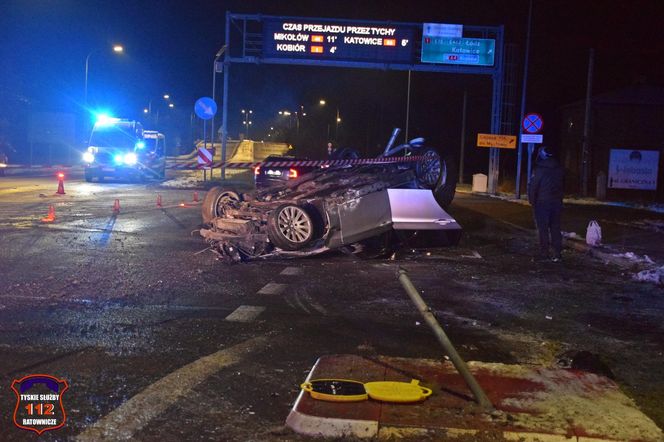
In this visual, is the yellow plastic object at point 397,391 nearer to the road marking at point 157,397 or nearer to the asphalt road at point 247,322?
the asphalt road at point 247,322

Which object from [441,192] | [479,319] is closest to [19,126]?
[441,192]

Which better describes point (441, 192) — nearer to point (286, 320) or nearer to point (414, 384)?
point (286, 320)

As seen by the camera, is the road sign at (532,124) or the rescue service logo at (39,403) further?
the road sign at (532,124)

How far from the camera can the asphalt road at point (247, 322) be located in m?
4.29

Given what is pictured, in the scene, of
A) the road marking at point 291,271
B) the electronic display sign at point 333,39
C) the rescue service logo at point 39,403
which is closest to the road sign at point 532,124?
the electronic display sign at point 333,39

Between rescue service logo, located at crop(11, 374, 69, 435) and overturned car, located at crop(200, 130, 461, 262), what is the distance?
5.21m

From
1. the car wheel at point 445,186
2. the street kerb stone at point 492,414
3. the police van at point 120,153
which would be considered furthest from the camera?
the police van at point 120,153

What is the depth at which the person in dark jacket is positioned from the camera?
1047 centimetres

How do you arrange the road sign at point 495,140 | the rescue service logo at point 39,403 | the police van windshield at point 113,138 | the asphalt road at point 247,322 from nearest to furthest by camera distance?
1. the rescue service logo at point 39,403
2. the asphalt road at point 247,322
3. the road sign at point 495,140
4. the police van windshield at point 113,138

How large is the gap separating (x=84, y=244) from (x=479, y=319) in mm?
7152

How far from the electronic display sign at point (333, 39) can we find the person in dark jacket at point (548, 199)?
18.5 meters

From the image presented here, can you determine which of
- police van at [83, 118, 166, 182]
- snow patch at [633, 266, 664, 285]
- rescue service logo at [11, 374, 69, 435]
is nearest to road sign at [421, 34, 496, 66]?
police van at [83, 118, 166, 182]

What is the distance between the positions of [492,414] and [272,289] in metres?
4.30

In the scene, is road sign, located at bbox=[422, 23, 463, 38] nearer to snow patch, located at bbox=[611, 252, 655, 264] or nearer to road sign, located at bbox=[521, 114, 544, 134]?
road sign, located at bbox=[521, 114, 544, 134]
